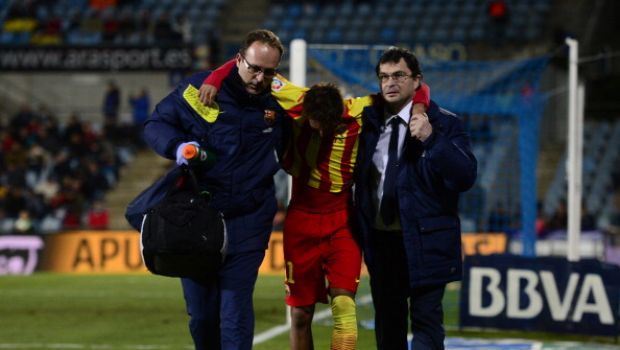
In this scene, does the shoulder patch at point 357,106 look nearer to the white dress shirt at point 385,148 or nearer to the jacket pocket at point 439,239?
the white dress shirt at point 385,148

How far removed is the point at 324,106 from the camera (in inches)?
272

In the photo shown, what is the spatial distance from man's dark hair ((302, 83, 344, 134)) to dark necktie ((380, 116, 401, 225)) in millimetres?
314

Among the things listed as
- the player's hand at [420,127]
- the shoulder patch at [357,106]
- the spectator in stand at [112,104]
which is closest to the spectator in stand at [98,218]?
the spectator in stand at [112,104]

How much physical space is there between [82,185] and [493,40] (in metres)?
9.34

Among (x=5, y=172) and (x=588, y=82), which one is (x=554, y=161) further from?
(x=5, y=172)

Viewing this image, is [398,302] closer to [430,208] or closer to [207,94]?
[430,208]

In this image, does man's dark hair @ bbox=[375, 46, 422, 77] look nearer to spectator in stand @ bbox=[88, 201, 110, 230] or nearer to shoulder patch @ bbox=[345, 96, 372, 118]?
shoulder patch @ bbox=[345, 96, 372, 118]

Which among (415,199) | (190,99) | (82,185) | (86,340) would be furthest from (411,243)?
(82,185)

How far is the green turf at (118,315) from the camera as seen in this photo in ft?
34.8

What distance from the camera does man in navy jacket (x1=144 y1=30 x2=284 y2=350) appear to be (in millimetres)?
6758

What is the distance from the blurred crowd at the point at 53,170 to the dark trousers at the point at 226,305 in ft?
52.7

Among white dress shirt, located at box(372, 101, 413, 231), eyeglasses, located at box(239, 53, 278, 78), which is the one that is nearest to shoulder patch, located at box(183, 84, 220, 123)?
eyeglasses, located at box(239, 53, 278, 78)

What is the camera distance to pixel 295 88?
7090 mm

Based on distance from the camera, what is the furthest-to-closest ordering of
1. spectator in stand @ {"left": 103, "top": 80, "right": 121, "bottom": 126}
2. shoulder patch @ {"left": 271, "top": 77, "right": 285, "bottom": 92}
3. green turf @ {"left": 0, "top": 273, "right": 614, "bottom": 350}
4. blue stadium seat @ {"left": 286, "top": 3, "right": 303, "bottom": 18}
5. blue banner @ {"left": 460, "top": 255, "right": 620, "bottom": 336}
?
blue stadium seat @ {"left": 286, "top": 3, "right": 303, "bottom": 18} < spectator in stand @ {"left": 103, "top": 80, "right": 121, "bottom": 126} < blue banner @ {"left": 460, "top": 255, "right": 620, "bottom": 336} < green turf @ {"left": 0, "top": 273, "right": 614, "bottom": 350} < shoulder patch @ {"left": 271, "top": 77, "right": 285, "bottom": 92}
